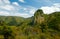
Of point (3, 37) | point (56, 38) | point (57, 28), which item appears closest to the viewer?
point (3, 37)

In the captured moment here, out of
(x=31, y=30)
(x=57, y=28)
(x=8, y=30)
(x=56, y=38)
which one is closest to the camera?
(x=8, y=30)

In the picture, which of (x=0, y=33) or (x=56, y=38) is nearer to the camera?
(x=0, y=33)

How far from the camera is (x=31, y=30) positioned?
532ft

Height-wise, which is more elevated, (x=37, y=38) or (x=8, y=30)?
(x=8, y=30)

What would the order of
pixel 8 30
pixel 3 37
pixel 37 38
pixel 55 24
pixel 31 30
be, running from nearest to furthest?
pixel 8 30, pixel 3 37, pixel 37 38, pixel 31 30, pixel 55 24

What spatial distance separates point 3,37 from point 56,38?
5921cm

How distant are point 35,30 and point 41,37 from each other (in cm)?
4228

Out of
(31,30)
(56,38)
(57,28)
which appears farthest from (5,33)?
(57,28)

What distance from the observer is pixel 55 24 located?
639 ft

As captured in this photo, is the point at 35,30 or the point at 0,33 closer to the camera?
the point at 0,33

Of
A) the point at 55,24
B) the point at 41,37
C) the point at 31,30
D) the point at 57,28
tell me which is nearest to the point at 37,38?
the point at 41,37

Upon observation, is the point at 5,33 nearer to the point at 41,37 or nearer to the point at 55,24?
the point at 41,37

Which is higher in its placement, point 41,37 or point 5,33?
point 5,33

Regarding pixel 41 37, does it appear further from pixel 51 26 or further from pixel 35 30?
pixel 51 26
